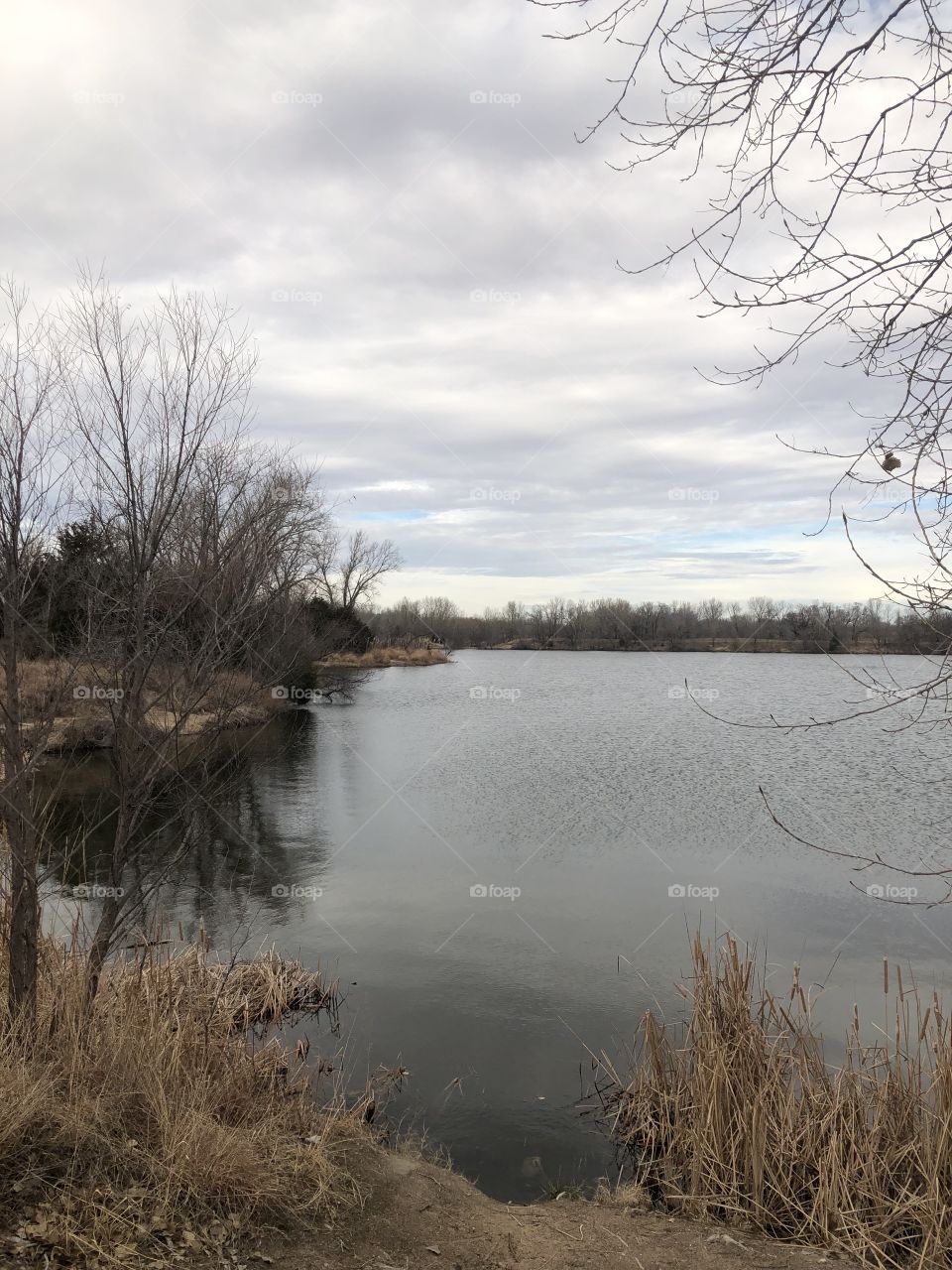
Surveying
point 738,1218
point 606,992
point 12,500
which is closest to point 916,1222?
point 738,1218

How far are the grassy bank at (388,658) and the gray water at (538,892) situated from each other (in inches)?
1252

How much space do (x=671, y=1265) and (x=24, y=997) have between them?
3587 millimetres

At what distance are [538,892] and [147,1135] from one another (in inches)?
322

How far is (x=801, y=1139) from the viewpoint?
5.03 metres

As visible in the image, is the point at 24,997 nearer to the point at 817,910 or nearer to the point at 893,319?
the point at 893,319

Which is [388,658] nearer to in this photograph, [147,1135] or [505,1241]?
[505,1241]

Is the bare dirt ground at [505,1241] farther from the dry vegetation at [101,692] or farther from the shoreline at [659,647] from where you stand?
the shoreline at [659,647]

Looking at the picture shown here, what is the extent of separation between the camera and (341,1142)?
500 centimetres

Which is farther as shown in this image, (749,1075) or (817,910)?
(817,910)

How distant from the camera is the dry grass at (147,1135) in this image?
3377mm

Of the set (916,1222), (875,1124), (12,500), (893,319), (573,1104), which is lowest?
(573,1104)

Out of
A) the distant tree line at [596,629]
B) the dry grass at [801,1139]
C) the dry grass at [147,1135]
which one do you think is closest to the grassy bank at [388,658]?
the distant tree line at [596,629]

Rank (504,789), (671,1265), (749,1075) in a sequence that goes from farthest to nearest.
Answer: (504,789), (749,1075), (671,1265)

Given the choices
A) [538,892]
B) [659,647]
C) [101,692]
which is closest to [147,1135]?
[101,692]
